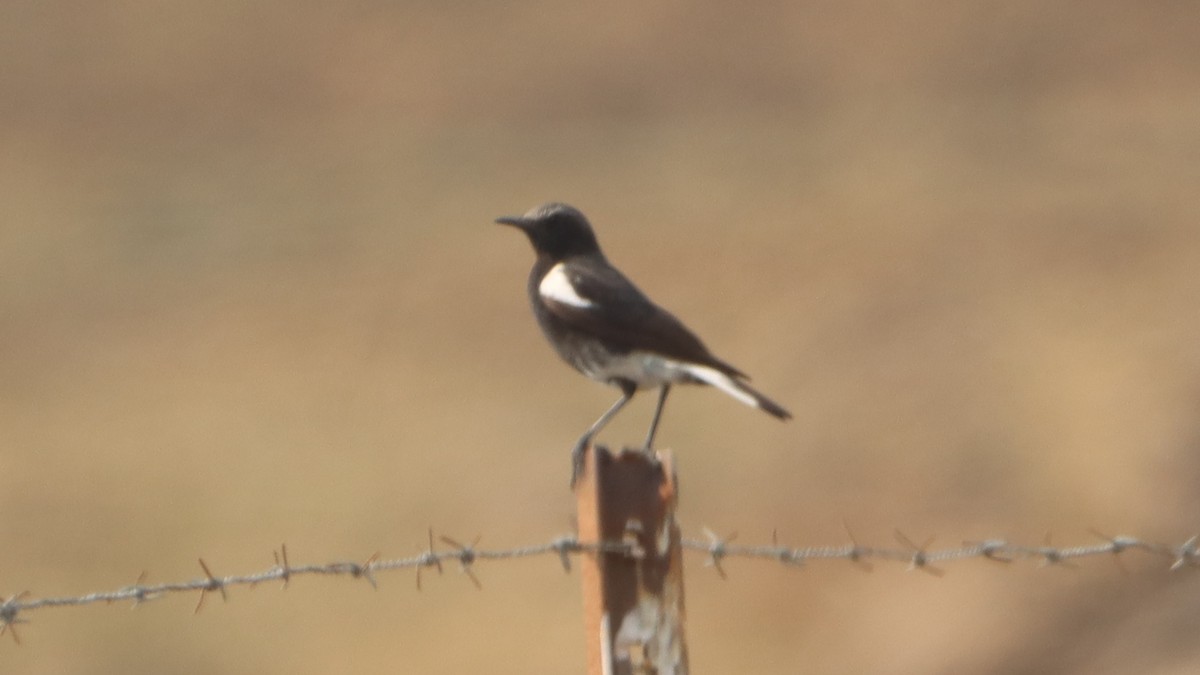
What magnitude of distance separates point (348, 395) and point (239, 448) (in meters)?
2.67

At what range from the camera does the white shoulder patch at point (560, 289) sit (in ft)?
24.7

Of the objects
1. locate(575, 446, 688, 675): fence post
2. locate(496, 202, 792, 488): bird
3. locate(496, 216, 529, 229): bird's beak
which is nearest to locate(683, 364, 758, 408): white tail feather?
locate(496, 202, 792, 488): bird

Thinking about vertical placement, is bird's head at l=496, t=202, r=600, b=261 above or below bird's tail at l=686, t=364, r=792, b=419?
above

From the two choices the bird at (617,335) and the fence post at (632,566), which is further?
the bird at (617,335)

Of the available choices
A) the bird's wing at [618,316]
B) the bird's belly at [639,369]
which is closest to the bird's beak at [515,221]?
the bird's wing at [618,316]

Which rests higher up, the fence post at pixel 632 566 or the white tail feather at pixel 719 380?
the white tail feather at pixel 719 380

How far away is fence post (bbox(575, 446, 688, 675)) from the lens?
5461mm

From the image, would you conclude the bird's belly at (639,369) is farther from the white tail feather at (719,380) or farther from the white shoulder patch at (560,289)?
the white shoulder patch at (560,289)

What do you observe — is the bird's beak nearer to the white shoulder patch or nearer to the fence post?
the white shoulder patch

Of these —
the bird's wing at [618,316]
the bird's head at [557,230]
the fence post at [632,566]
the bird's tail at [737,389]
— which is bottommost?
the fence post at [632,566]

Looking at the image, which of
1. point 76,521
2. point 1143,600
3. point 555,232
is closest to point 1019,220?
point 76,521

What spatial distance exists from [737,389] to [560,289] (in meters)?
0.89

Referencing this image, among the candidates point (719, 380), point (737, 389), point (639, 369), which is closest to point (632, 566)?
point (737, 389)

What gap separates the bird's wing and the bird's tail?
0.03m
